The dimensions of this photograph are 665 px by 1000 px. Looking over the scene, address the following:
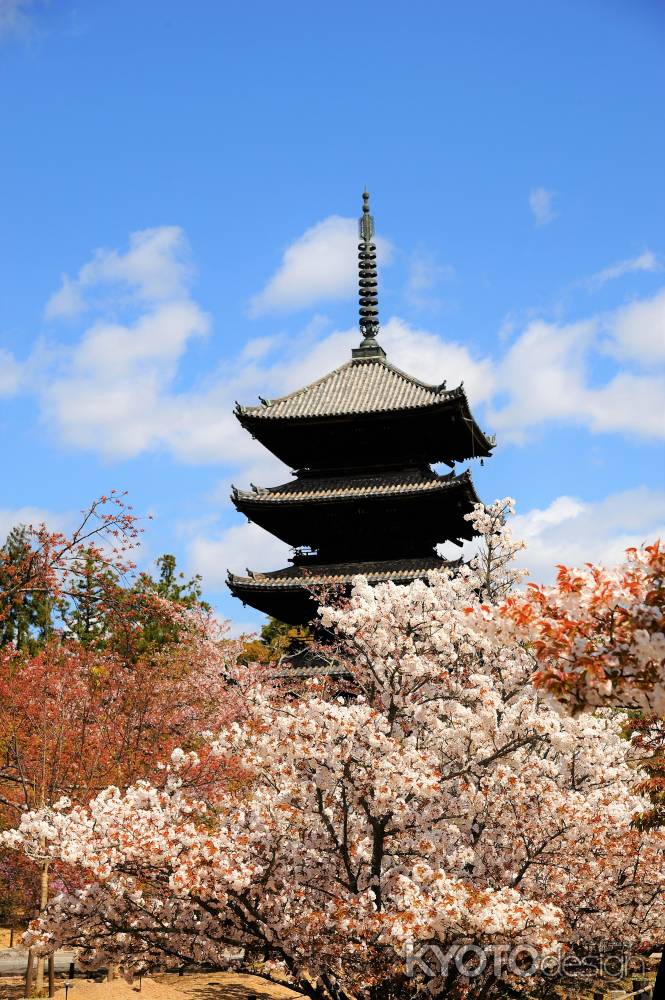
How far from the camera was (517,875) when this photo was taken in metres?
9.30

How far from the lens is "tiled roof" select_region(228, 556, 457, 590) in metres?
25.5

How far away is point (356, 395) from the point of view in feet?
93.2

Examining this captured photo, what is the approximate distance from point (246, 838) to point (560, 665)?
11.3ft

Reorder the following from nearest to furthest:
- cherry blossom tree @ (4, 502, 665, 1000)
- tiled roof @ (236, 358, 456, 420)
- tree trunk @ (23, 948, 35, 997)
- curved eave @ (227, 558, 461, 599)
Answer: cherry blossom tree @ (4, 502, 665, 1000) → tree trunk @ (23, 948, 35, 997) → curved eave @ (227, 558, 461, 599) → tiled roof @ (236, 358, 456, 420)

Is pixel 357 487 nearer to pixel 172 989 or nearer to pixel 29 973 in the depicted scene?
pixel 172 989

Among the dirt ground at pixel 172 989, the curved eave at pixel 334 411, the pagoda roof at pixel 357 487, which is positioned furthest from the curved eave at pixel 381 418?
the dirt ground at pixel 172 989

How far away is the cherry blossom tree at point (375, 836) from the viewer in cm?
821

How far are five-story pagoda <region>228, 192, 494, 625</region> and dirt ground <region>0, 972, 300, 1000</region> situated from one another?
31.8 ft

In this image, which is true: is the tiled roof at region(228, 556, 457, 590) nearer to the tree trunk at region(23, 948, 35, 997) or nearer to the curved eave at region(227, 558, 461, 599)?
the curved eave at region(227, 558, 461, 599)

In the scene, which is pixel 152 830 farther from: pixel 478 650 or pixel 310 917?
pixel 478 650

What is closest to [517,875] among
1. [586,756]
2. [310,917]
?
[586,756]

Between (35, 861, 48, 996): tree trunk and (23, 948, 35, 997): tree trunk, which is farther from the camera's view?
(23, 948, 35, 997): tree trunk

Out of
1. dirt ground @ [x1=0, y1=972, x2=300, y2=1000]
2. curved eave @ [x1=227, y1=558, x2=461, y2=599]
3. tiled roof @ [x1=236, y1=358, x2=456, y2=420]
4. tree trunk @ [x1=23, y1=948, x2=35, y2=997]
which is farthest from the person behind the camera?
tiled roof @ [x1=236, y1=358, x2=456, y2=420]

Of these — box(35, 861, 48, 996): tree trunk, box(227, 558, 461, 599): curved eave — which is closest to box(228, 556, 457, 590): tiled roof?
box(227, 558, 461, 599): curved eave
